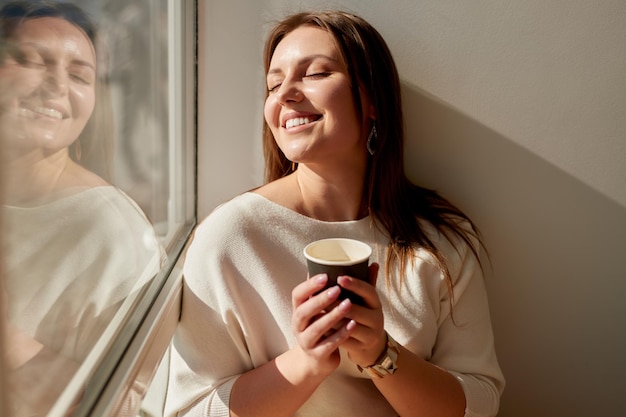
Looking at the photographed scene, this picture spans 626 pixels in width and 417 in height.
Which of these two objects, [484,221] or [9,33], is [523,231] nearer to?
[484,221]

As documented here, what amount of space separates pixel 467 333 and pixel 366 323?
47 cm

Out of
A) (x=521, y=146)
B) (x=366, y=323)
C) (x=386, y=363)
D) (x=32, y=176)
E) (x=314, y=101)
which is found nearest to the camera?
(x=32, y=176)

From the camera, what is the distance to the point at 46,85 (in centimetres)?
70

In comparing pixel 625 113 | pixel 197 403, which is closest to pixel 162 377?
pixel 197 403

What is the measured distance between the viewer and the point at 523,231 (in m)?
1.50

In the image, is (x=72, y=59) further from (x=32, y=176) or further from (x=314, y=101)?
(x=314, y=101)

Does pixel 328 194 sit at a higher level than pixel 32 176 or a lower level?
lower

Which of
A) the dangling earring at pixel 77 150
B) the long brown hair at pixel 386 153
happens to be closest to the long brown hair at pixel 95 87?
the dangling earring at pixel 77 150

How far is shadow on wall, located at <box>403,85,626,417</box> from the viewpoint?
145 centimetres

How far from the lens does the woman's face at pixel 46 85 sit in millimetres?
601

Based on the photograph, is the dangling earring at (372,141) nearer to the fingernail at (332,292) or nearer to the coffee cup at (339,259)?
the coffee cup at (339,259)

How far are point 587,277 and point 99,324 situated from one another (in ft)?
4.23

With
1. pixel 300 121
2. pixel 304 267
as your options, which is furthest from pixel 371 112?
pixel 304 267

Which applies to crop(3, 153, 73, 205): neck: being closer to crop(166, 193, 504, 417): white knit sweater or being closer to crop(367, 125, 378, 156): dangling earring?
crop(166, 193, 504, 417): white knit sweater
